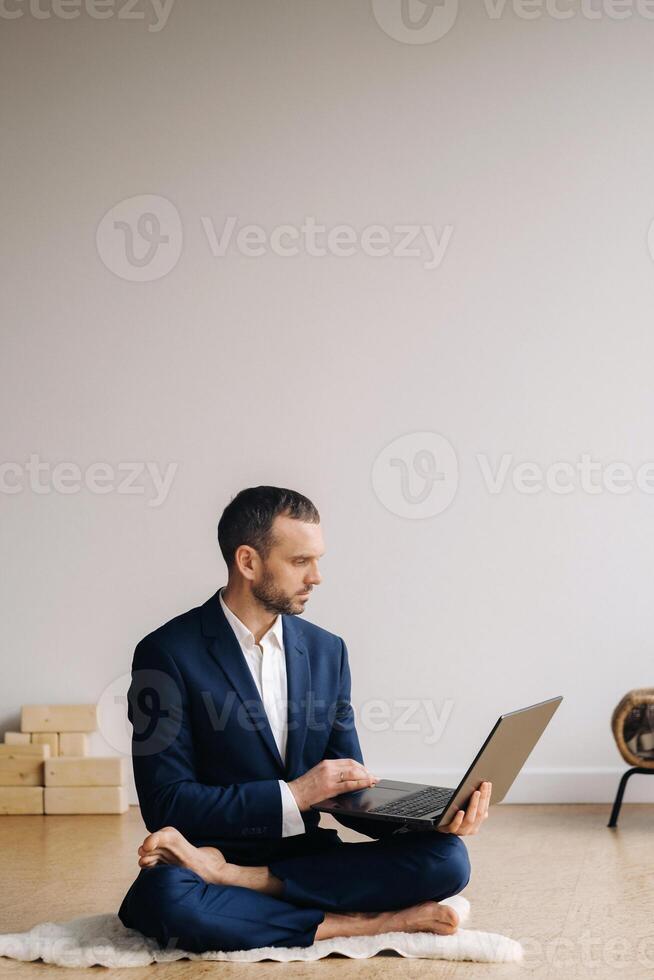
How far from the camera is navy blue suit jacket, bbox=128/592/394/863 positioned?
247 cm

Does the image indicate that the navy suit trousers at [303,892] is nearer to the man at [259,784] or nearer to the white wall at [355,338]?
the man at [259,784]

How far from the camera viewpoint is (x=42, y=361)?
4574 mm

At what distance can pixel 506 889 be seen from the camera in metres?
3.09

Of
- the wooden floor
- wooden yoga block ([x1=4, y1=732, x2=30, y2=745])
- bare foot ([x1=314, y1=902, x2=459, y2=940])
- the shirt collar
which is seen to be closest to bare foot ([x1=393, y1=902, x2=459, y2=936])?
bare foot ([x1=314, y1=902, x2=459, y2=940])

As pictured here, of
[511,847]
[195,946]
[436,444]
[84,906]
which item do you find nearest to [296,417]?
[436,444]

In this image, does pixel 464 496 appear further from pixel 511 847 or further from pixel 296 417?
pixel 511 847

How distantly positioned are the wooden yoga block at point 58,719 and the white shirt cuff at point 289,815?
210cm

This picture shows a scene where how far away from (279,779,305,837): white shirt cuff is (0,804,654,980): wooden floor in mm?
264

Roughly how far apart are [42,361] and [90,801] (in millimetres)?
1655

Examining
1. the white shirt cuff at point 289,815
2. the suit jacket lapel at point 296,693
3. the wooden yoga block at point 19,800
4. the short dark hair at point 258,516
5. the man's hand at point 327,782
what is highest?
the short dark hair at point 258,516

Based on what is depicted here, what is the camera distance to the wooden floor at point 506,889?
7.86 feet

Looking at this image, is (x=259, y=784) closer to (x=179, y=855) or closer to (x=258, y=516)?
(x=179, y=855)

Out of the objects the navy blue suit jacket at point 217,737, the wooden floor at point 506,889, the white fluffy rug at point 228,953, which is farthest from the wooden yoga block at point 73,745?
the navy blue suit jacket at point 217,737

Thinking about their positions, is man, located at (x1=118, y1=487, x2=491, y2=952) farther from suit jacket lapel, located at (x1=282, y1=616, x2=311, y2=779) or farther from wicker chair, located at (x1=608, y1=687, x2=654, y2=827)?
wicker chair, located at (x1=608, y1=687, x2=654, y2=827)
